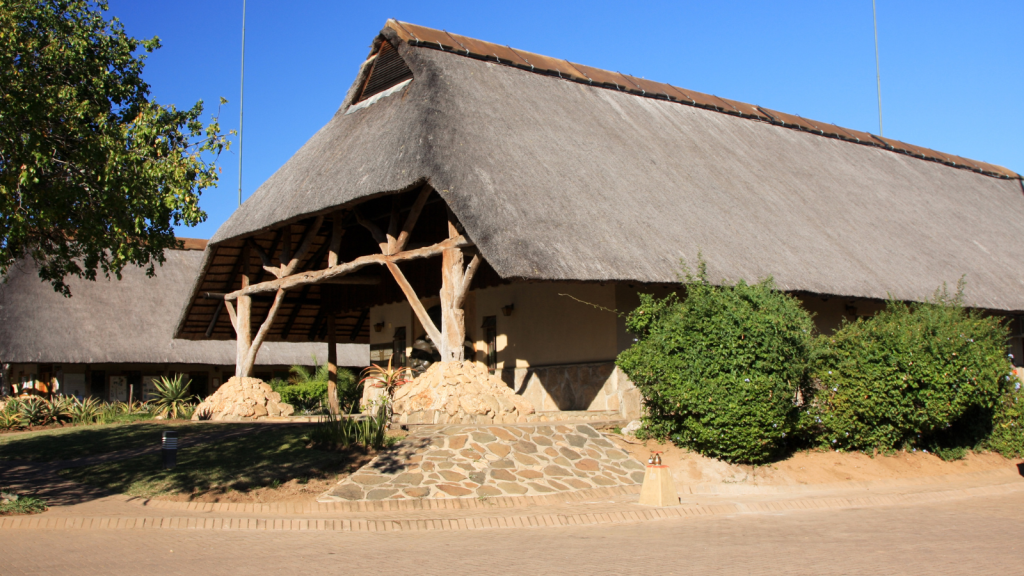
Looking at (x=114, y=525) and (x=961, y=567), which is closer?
(x=961, y=567)

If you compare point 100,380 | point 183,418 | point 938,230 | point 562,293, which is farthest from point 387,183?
point 100,380

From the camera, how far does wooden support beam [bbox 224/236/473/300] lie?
Answer: 13.0m

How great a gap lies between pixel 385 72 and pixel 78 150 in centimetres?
797

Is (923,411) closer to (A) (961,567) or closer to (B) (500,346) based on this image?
(A) (961,567)

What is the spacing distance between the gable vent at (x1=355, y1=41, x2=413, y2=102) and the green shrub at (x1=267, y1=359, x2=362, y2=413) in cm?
712

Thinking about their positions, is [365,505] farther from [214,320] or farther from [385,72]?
[214,320]

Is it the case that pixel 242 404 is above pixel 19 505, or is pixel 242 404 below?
above

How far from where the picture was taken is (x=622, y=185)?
14.9 m

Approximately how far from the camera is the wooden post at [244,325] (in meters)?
17.5

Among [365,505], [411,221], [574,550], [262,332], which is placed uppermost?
[411,221]

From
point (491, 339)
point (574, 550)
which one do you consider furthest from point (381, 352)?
point (574, 550)

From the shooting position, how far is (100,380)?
2530cm

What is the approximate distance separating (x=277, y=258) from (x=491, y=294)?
5.17m

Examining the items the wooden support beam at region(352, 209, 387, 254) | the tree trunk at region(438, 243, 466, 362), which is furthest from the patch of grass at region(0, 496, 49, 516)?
the wooden support beam at region(352, 209, 387, 254)
